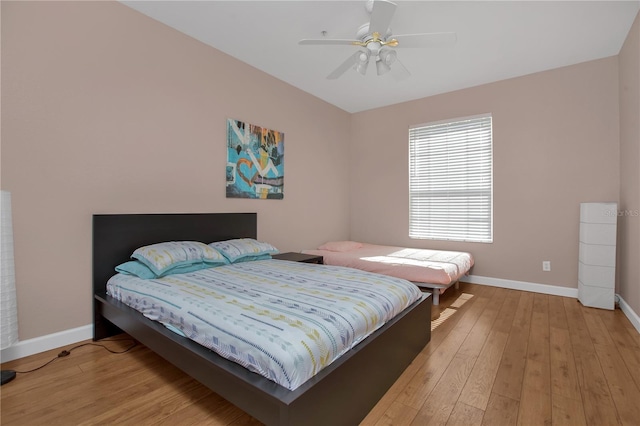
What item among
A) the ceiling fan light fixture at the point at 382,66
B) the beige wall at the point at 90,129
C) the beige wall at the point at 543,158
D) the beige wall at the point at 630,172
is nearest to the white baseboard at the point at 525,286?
the beige wall at the point at 543,158

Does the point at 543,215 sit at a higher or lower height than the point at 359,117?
lower

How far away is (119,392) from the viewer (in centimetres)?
165

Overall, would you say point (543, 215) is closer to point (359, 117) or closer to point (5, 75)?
point (359, 117)

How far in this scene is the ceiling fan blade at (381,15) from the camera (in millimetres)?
1929

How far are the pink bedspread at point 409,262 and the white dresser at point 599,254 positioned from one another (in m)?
1.11

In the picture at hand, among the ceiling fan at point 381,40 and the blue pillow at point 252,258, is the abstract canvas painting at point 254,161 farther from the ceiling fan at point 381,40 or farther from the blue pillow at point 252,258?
the ceiling fan at point 381,40

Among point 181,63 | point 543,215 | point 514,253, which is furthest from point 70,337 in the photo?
point 543,215

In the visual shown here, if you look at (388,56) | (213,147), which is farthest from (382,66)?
(213,147)

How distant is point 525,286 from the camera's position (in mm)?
3691

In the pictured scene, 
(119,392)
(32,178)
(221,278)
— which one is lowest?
(119,392)

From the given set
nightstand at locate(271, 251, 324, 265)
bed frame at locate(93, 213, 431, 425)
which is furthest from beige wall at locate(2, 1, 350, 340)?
nightstand at locate(271, 251, 324, 265)

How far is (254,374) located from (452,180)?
3849 mm

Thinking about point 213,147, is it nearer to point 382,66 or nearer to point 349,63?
point 349,63

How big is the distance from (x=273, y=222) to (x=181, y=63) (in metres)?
1.95
